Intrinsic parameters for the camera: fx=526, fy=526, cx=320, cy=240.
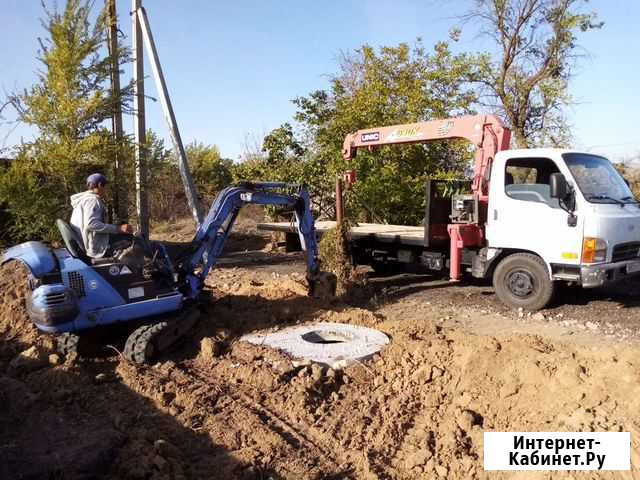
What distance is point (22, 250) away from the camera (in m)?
5.46

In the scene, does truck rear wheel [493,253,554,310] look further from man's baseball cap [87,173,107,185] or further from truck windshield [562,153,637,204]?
man's baseball cap [87,173,107,185]

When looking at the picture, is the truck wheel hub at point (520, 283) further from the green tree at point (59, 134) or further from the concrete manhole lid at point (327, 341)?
the green tree at point (59, 134)

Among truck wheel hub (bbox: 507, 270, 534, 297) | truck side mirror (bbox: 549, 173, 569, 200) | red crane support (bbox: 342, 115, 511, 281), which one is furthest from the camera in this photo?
red crane support (bbox: 342, 115, 511, 281)

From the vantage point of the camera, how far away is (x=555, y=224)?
6.91m

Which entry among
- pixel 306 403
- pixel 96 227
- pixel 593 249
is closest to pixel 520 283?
pixel 593 249

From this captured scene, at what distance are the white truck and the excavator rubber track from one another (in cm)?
424

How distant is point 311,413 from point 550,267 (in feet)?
13.9

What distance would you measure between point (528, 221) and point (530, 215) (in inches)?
3.4

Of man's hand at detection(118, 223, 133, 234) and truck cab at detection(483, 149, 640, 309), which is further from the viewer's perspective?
truck cab at detection(483, 149, 640, 309)

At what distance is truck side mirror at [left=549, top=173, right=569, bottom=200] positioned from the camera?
6656mm

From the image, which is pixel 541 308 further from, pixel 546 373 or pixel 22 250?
pixel 22 250

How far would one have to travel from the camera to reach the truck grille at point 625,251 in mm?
6863

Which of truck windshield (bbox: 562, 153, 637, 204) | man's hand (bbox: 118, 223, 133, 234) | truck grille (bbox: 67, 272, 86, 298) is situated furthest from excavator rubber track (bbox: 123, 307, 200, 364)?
truck windshield (bbox: 562, 153, 637, 204)

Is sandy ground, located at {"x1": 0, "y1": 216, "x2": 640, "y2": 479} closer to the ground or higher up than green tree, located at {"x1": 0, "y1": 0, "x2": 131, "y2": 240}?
closer to the ground
